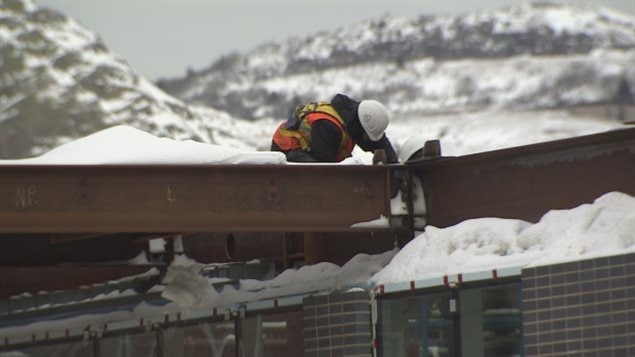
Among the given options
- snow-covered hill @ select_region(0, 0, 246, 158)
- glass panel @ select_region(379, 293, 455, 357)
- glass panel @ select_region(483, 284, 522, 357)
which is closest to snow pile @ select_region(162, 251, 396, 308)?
glass panel @ select_region(379, 293, 455, 357)

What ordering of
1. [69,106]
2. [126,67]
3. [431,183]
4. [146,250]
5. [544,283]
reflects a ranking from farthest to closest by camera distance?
[126,67]
[69,106]
[146,250]
[431,183]
[544,283]

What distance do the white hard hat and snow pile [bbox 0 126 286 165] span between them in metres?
1.53

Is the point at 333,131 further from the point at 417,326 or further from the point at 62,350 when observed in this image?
the point at 62,350

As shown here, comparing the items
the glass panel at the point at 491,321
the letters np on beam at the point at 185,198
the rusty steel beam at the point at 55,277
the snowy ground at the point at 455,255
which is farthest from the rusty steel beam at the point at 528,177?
the rusty steel beam at the point at 55,277

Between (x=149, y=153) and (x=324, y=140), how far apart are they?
7.20 feet

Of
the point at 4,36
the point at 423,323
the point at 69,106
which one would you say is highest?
the point at 4,36

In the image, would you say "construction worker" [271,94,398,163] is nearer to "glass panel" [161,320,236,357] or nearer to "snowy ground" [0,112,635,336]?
"snowy ground" [0,112,635,336]

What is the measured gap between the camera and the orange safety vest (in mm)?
19938

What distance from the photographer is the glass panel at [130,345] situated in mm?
21922

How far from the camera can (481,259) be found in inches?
686

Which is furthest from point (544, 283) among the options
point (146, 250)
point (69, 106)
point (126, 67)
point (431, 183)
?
point (126, 67)

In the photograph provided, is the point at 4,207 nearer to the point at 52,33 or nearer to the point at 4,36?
the point at 4,36

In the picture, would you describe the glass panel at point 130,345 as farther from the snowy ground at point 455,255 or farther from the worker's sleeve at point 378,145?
the worker's sleeve at point 378,145

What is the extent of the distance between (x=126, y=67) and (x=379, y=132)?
15302 cm
